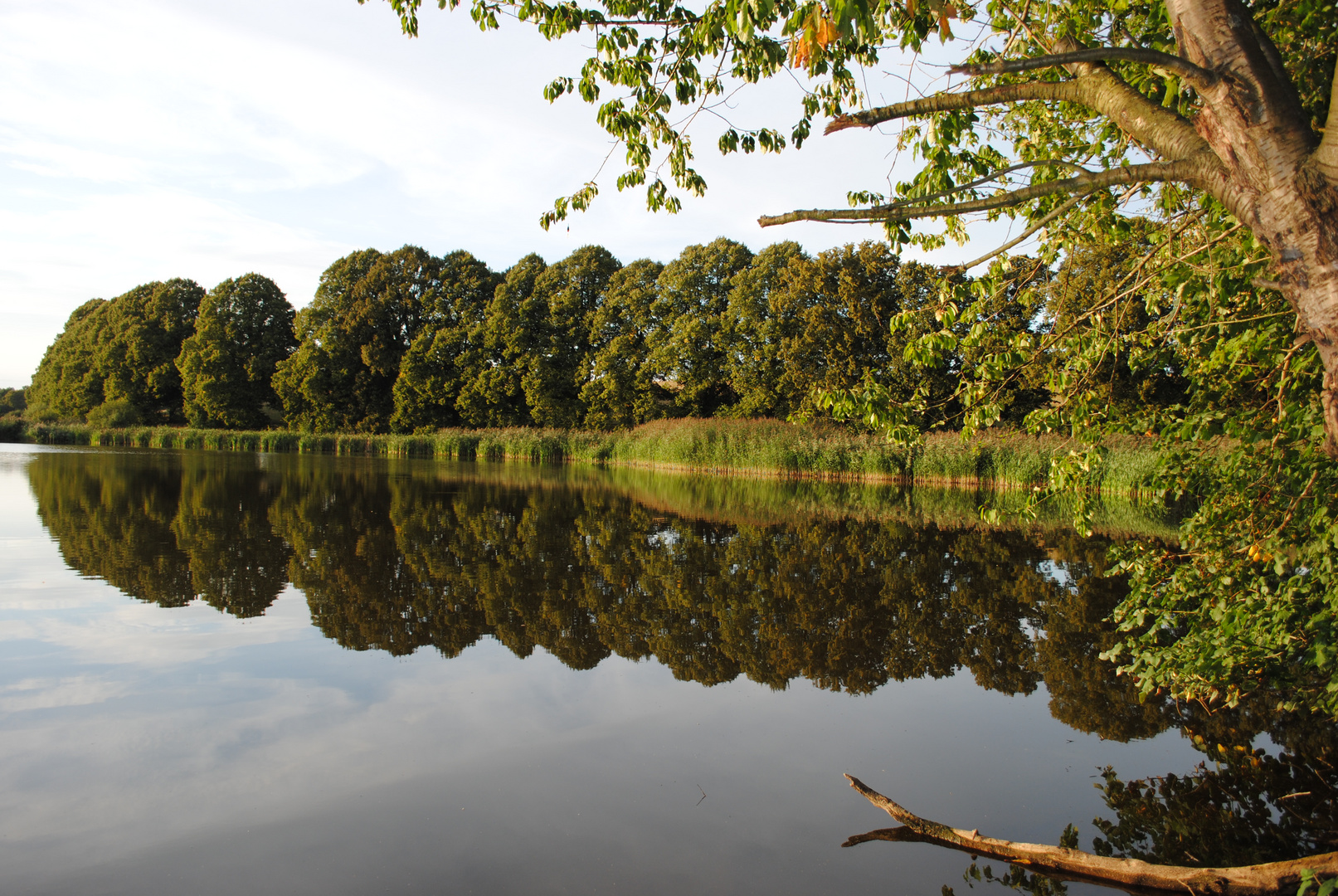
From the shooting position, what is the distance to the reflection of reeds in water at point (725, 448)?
20266mm

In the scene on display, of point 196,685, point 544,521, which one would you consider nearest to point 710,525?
point 544,521

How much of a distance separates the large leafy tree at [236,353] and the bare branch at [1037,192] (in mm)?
47526

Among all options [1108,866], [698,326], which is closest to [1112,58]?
[1108,866]

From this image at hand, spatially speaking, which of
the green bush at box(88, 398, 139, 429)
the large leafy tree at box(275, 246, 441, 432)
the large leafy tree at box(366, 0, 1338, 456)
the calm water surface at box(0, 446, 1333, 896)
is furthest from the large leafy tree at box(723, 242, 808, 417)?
the green bush at box(88, 398, 139, 429)

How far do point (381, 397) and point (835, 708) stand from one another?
1692 inches

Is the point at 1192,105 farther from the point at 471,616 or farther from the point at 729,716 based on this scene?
the point at 471,616

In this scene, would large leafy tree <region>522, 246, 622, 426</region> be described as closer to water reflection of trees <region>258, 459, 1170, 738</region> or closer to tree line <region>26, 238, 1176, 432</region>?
tree line <region>26, 238, 1176, 432</region>

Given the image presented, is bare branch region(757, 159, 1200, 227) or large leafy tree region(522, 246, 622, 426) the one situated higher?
large leafy tree region(522, 246, 622, 426)

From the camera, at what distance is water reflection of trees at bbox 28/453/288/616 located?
23.8ft

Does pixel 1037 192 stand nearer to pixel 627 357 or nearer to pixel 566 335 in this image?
pixel 627 357

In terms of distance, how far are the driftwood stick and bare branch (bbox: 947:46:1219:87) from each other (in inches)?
105

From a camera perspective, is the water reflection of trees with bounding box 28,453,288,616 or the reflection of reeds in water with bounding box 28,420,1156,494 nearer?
the water reflection of trees with bounding box 28,453,288,616

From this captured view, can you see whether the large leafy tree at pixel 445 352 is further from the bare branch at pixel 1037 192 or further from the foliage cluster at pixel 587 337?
the bare branch at pixel 1037 192

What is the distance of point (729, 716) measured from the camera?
4516mm
